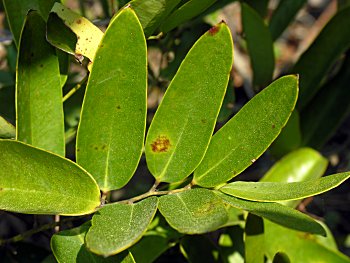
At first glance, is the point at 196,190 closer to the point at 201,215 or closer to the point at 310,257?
the point at 201,215

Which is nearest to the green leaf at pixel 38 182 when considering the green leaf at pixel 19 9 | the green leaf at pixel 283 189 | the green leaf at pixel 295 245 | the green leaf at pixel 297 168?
the green leaf at pixel 283 189

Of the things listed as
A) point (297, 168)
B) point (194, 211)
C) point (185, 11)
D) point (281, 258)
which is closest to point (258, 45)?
point (297, 168)

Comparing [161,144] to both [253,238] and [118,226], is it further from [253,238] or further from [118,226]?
[253,238]

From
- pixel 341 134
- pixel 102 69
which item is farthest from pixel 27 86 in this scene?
pixel 341 134

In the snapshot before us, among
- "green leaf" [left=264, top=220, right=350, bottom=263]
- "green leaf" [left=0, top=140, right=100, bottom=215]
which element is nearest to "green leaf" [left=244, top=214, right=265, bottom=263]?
"green leaf" [left=264, top=220, right=350, bottom=263]

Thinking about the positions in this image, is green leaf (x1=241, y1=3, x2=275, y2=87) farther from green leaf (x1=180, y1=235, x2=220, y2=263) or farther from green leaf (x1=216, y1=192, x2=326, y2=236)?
green leaf (x1=216, y1=192, x2=326, y2=236)

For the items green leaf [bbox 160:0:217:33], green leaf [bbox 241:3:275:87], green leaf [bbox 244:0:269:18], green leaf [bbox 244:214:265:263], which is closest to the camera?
green leaf [bbox 160:0:217:33]
